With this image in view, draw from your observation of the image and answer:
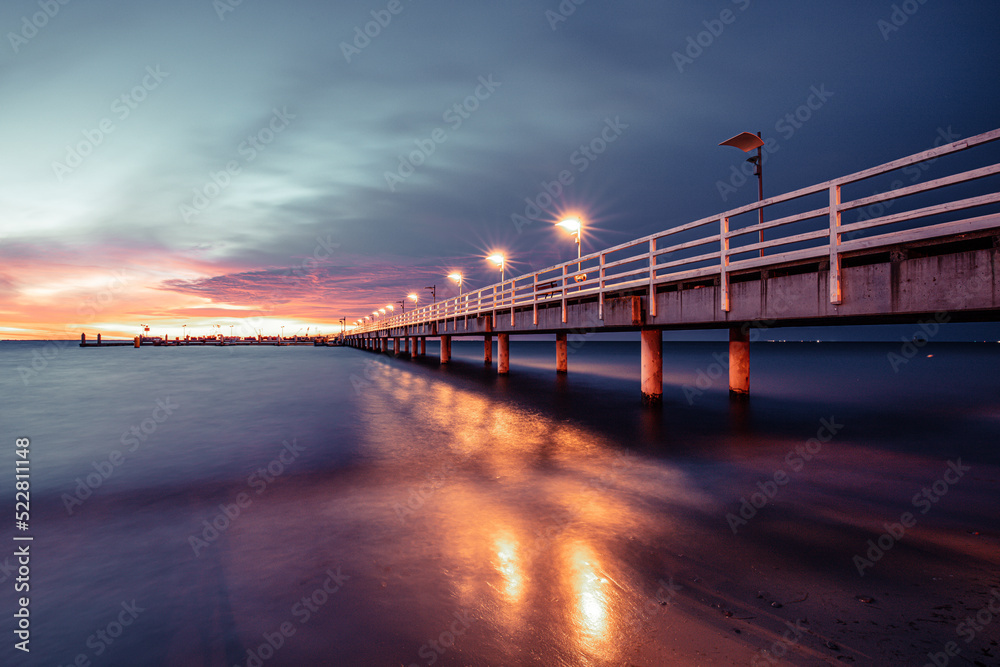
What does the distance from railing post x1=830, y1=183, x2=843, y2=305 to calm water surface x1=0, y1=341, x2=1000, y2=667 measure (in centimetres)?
336

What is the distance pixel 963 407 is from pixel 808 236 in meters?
18.7

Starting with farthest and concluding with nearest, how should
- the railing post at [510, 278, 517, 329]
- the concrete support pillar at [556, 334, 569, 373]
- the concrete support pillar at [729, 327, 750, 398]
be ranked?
the concrete support pillar at [556, 334, 569, 373], the railing post at [510, 278, 517, 329], the concrete support pillar at [729, 327, 750, 398]

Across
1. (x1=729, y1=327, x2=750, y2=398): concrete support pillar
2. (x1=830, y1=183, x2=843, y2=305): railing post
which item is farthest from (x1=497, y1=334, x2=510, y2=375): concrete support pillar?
(x1=830, y1=183, x2=843, y2=305): railing post

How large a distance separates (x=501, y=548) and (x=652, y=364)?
525 inches

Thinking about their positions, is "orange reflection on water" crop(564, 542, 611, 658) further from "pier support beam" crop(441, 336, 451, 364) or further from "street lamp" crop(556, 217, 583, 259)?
"pier support beam" crop(441, 336, 451, 364)

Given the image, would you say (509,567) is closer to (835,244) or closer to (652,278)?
(835,244)

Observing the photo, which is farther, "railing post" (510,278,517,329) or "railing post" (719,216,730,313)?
"railing post" (510,278,517,329)

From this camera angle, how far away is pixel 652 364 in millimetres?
17547

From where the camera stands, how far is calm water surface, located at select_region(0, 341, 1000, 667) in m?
3.94

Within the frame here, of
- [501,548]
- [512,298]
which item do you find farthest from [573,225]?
[501,548]

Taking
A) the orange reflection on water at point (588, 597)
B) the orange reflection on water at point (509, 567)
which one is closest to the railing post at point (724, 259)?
the orange reflection on water at point (588, 597)

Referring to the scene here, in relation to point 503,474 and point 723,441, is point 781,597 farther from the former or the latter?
point 723,441

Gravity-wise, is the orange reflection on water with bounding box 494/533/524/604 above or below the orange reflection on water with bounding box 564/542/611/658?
below

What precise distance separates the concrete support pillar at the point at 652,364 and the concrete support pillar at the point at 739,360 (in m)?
4.01
